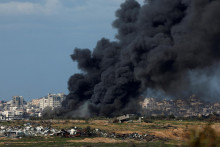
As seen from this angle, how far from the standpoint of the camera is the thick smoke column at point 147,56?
60188 mm

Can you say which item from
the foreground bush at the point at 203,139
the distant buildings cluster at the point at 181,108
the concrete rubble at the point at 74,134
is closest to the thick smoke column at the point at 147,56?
the concrete rubble at the point at 74,134

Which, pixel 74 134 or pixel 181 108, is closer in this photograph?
pixel 74 134

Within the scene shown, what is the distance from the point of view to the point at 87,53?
271 ft

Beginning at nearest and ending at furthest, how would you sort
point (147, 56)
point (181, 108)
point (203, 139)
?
1. point (203, 139)
2. point (147, 56)
3. point (181, 108)

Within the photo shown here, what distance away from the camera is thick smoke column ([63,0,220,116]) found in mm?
60188

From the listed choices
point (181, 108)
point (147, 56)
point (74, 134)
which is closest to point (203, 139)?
point (74, 134)

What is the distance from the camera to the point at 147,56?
67875mm

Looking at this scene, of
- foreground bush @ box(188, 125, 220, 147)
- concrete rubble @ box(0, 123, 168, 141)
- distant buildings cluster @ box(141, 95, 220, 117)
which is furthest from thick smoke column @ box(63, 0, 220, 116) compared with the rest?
distant buildings cluster @ box(141, 95, 220, 117)

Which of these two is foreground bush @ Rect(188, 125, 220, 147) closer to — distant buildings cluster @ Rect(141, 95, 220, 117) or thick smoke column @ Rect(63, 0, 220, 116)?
thick smoke column @ Rect(63, 0, 220, 116)

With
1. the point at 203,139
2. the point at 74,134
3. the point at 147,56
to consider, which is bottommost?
the point at 74,134

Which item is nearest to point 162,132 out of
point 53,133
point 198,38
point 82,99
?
point 53,133

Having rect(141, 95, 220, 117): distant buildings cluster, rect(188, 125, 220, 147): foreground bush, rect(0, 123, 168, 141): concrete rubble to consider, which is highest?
rect(141, 95, 220, 117): distant buildings cluster

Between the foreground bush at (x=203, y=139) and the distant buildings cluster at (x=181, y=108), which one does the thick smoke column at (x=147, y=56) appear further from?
the distant buildings cluster at (x=181, y=108)

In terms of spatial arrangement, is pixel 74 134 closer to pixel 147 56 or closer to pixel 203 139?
pixel 147 56
